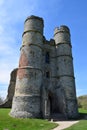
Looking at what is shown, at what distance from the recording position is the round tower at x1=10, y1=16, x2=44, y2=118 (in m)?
21.5

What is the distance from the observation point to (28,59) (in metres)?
24.3

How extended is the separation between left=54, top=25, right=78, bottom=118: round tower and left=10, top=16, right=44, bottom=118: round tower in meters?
4.29

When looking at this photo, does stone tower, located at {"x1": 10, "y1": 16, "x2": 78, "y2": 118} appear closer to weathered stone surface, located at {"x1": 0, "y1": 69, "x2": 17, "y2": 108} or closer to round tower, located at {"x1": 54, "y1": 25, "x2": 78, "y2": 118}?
round tower, located at {"x1": 54, "y1": 25, "x2": 78, "y2": 118}

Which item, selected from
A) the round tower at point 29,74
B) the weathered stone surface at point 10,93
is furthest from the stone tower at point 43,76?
the weathered stone surface at point 10,93

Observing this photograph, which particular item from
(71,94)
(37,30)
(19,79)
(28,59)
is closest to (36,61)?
(28,59)

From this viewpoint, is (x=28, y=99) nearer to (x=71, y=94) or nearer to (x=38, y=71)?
(x=38, y=71)

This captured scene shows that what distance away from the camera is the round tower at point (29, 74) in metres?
21.5

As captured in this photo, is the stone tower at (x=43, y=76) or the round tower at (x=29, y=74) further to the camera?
the stone tower at (x=43, y=76)

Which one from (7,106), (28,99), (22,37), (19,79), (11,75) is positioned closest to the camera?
(28,99)

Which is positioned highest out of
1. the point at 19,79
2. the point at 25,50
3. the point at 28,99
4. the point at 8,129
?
the point at 25,50

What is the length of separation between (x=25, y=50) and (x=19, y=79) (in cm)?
467

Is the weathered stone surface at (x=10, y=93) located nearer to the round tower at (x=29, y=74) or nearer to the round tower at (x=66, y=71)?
the round tower at (x=29, y=74)

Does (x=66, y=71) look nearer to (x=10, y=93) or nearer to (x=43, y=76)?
(x=43, y=76)

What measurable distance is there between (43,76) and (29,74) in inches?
Result: 146
